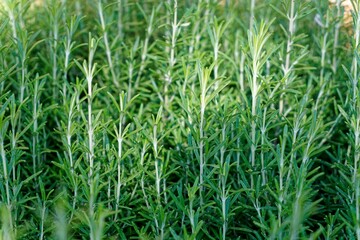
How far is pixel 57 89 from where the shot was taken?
8.09ft

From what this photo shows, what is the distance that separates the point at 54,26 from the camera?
8.02 ft

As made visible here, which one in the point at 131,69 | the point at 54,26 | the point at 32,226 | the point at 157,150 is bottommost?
the point at 32,226

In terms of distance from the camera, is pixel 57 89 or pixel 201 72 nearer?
pixel 201 72

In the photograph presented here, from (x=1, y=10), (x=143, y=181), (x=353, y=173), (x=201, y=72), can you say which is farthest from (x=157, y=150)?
(x=1, y=10)

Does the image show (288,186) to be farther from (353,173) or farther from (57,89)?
(57,89)

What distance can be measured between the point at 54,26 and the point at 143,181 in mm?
869

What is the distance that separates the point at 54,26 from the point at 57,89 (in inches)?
10.2

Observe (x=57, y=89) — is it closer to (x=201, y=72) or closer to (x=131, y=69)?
(x=131, y=69)

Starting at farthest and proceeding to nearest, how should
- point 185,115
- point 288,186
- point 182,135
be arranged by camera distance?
point 182,135
point 185,115
point 288,186

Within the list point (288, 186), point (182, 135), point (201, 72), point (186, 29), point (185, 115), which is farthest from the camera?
point (186, 29)

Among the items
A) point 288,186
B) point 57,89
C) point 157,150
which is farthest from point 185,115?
point 57,89

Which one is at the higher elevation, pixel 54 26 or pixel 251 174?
pixel 54 26

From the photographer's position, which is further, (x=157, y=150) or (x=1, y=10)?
(x=1, y=10)

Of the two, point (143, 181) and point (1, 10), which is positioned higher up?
point (1, 10)
